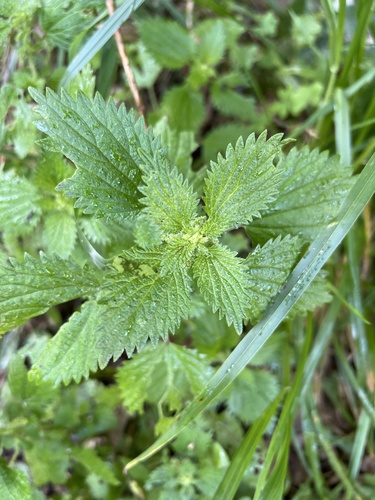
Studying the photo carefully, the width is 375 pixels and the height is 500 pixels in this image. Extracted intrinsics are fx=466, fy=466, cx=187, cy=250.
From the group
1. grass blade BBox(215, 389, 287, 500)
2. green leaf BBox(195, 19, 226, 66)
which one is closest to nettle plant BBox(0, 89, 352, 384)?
grass blade BBox(215, 389, 287, 500)

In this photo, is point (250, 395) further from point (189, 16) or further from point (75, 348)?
point (189, 16)

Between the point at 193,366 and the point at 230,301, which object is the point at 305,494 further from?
the point at 230,301

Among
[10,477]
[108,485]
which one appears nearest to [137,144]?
[10,477]

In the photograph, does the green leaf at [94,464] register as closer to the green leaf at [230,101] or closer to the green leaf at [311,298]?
the green leaf at [311,298]

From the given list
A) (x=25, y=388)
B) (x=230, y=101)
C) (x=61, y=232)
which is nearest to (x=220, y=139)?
(x=230, y=101)

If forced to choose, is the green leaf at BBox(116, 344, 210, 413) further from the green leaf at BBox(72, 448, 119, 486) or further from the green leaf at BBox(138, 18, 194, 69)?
the green leaf at BBox(138, 18, 194, 69)

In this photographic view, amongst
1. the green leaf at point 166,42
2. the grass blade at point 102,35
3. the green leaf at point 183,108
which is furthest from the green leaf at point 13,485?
A: the green leaf at point 166,42
